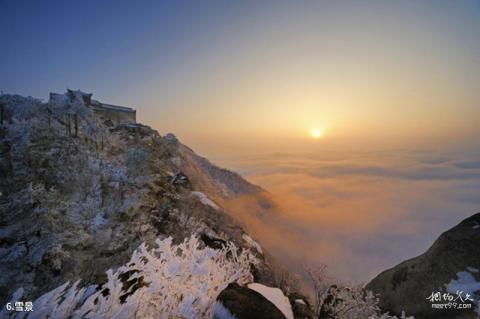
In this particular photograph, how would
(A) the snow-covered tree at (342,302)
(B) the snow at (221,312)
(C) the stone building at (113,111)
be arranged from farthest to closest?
1. (C) the stone building at (113,111)
2. (A) the snow-covered tree at (342,302)
3. (B) the snow at (221,312)

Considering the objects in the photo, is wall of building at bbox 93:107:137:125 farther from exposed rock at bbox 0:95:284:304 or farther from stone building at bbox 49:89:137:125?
exposed rock at bbox 0:95:284:304

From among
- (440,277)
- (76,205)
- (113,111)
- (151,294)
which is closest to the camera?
(151,294)

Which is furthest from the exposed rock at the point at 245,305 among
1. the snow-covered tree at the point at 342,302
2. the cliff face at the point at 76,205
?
the snow-covered tree at the point at 342,302

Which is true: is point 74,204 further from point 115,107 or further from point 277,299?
point 115,107

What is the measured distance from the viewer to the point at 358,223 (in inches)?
5113

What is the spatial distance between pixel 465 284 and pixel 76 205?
2943 centimetres

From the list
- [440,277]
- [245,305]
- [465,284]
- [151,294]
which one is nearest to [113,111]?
[151,294]

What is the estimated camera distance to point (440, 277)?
14.3 meters

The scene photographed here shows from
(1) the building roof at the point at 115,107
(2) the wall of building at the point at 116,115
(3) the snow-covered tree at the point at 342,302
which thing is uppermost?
(1) the building roof at the point at 115,107

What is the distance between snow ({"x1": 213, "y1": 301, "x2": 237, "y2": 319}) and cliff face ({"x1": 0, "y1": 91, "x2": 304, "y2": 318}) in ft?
9.04

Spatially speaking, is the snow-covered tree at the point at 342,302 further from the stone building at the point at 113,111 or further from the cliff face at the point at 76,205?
the stone building at the point at 113,111

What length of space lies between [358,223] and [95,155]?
139327 millimetres

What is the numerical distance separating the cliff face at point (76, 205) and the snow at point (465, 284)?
41.3ft

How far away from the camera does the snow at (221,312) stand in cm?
476
